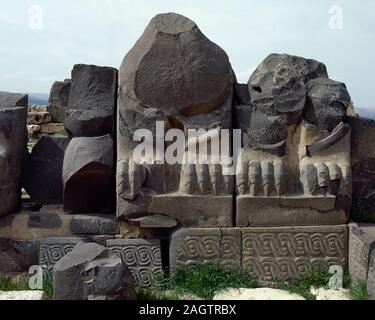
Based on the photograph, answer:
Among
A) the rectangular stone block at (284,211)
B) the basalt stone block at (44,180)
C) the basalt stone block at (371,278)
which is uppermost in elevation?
the basalt stone block at (44,180)

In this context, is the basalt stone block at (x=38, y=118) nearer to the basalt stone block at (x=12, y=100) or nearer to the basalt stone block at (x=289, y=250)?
the basalt stone block at (x=12, y=100)

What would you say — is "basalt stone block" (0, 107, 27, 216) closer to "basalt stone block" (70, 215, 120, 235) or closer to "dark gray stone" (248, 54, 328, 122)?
"basalt stone block" (70, 215, 120, 235)

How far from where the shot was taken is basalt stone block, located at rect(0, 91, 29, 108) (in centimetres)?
430

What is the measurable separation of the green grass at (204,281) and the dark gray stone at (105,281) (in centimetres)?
64

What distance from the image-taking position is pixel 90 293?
10.4ft

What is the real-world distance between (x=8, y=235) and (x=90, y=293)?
1.27 m

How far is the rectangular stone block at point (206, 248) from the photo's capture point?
3.94 meters

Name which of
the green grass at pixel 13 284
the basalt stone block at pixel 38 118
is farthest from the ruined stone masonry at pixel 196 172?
the basalt stone block at pixel 38 118

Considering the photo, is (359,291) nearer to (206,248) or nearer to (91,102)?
(206,248)

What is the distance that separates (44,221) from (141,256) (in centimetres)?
84

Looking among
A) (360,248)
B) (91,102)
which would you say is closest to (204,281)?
(360,248)

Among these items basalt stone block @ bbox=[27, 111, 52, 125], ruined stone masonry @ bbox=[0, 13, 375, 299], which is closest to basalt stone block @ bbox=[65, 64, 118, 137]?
ruined stone masonry @ bbox=[0, 13, 375, 299]

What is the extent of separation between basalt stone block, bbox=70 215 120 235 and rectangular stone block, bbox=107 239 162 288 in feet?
0.36
